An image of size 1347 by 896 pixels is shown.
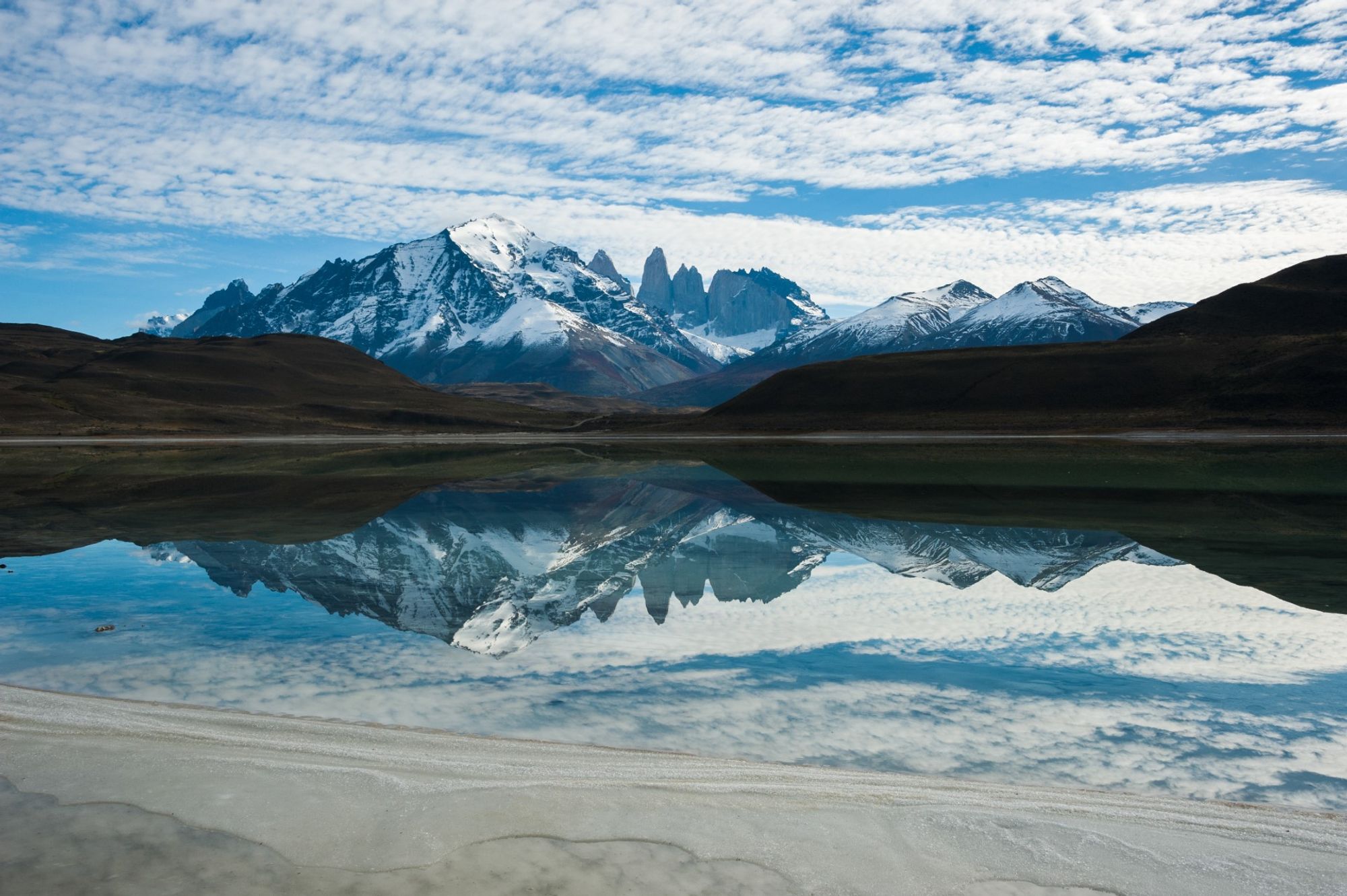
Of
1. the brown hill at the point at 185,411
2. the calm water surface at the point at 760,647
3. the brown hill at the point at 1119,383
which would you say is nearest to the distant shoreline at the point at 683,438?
the brown hill at the point at 1119,383

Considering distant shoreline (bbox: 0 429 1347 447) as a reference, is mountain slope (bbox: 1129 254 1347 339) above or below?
above

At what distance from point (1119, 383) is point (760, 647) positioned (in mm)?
144207

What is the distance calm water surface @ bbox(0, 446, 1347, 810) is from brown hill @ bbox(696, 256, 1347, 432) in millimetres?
101861

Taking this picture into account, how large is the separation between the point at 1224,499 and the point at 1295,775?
38.9m

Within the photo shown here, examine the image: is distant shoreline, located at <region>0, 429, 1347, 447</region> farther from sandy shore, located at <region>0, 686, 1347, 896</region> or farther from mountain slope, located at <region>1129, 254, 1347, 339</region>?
sandy shore, located at <region>0, 686, 1347, 896</region>

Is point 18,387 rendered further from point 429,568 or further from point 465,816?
point 465,816

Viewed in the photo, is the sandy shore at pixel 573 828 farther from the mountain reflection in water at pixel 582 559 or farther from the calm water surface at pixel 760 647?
the mountain reflection in water at pixel 582 559

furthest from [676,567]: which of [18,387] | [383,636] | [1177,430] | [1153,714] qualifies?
[18,387]

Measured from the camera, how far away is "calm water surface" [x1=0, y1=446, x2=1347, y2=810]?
1334 cm

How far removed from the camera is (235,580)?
1046 inches

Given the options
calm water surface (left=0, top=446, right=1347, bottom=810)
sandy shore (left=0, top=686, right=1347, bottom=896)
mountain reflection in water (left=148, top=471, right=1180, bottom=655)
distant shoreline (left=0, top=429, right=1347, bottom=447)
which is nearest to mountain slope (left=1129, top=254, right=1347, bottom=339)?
distant shoreline (left=0, top=429, right=1347, bottom=447)

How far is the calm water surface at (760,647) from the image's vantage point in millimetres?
13344

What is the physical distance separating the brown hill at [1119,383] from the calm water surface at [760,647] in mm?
101861

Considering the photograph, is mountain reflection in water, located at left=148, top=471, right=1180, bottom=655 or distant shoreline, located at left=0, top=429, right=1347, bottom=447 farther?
distant shoreline, located at left=0, top=429, right=1347, bottom=447
